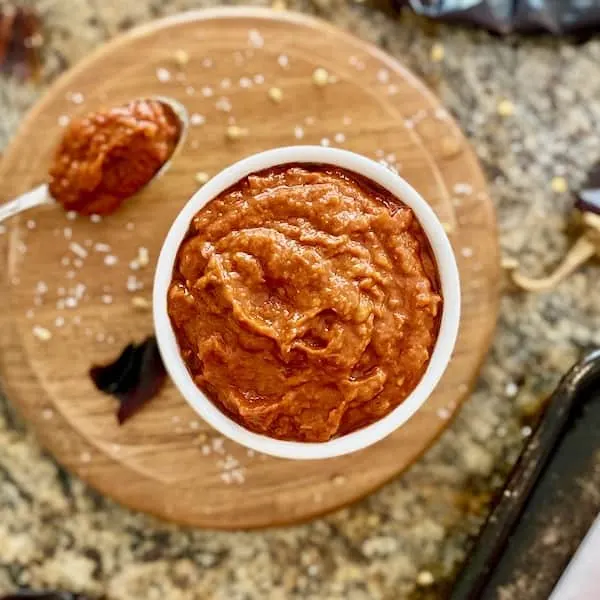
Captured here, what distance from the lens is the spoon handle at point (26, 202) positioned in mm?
1396

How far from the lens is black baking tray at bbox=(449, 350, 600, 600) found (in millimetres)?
1450

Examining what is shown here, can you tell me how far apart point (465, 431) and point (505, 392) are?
0.10 metres

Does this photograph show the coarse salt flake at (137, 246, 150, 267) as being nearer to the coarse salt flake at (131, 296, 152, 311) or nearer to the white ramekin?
the coarse salt flake at (131, 296, 152, 311)

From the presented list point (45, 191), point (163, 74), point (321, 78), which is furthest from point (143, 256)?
→ point (321, 78)

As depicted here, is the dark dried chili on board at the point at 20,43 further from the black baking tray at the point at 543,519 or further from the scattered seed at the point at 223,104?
the black baking tray at the point at 543,519

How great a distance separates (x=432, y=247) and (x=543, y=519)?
22.8 inches

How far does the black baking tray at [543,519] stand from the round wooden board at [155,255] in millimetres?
174

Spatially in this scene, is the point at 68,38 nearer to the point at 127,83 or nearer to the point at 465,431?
the point at 127,83

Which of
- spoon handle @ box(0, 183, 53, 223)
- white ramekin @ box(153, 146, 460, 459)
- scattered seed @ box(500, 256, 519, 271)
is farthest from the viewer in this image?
scattered seed @ box(500, 256, 519, 271)

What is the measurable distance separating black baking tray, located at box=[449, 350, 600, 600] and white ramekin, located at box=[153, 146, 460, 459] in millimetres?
373

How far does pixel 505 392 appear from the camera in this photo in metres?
1.59

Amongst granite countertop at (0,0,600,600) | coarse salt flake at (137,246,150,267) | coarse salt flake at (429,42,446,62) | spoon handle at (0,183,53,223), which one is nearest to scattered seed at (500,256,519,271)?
granite countertop at (0,0,600,600)

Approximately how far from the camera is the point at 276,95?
1428 mm

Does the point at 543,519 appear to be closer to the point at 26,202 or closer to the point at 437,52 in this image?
the point at 437,52
